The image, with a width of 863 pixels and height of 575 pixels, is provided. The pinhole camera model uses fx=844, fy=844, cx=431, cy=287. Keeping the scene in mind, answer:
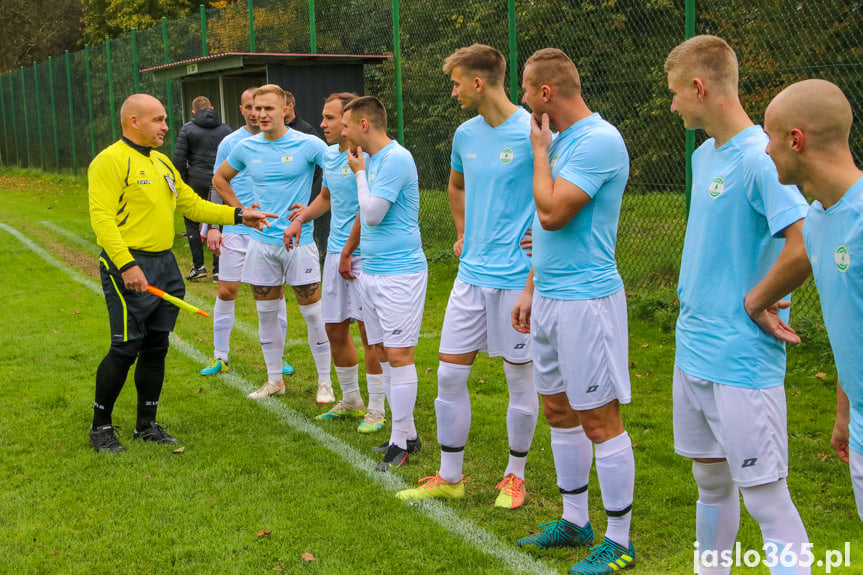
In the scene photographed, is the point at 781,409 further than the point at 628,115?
No

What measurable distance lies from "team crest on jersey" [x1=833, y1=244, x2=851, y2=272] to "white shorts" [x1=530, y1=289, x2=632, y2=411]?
1.37m

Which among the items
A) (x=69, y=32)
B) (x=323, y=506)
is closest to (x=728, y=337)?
(x=323, y=506)

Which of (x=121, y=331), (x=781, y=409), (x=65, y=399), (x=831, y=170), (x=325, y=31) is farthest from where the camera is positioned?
(x=325, y=31)

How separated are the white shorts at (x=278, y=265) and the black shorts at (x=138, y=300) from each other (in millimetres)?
1120

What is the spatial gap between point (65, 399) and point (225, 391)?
1205 mm

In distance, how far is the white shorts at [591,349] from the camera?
3.67 meters

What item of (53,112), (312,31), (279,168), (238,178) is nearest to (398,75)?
(312,31)

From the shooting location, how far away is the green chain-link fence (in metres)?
6.91

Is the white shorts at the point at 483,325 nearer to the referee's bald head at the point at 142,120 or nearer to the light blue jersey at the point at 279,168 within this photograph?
the referee's bald head at the point at 142,120

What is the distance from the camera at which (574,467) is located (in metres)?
4.00

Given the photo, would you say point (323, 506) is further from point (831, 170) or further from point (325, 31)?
point (325, 31)

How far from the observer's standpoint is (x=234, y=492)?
482 cm

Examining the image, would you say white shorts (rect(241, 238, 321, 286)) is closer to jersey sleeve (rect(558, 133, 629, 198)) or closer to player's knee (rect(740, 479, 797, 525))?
jersey sleeve (rect(558, 133, 629, 198))

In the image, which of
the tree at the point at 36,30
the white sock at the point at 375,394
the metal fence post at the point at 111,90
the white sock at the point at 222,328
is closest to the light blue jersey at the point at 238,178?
the white sock at the point at 222,328
